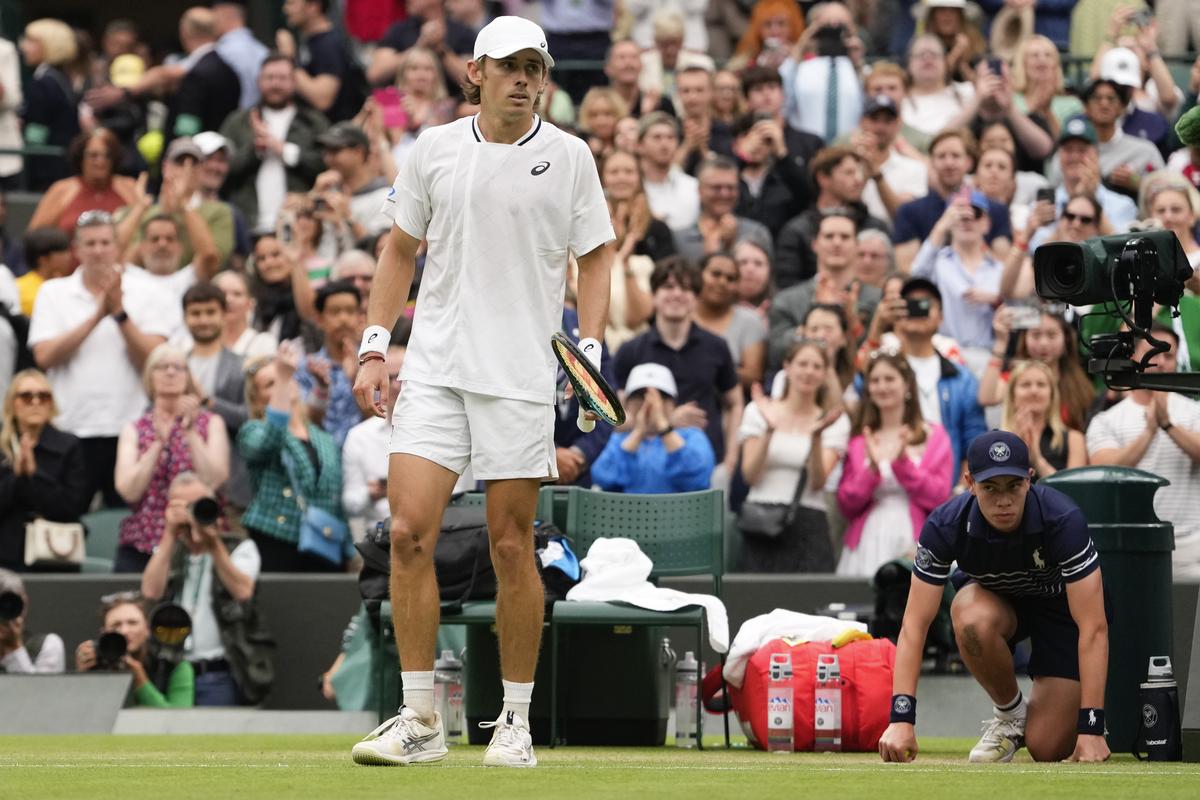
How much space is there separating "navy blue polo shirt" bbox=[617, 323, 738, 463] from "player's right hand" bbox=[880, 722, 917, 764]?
497cm

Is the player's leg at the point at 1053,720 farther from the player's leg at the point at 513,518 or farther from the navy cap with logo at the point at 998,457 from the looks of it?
the player's leg at the point at 513,518

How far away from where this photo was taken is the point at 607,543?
1009 centimetres

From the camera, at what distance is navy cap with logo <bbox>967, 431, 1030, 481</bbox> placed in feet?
26.3

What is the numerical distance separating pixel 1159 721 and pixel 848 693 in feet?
4.75

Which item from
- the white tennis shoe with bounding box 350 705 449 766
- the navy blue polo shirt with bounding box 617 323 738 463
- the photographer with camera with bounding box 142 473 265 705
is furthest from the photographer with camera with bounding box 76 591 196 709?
the white tennis shoe with bounding box 350 705 449 766

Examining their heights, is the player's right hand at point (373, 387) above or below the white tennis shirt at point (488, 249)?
below

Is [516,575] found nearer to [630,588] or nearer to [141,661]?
[630,588]

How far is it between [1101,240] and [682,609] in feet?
9.08

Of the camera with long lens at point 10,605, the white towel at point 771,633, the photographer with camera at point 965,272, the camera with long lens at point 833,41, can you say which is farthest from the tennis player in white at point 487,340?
the camera with long lens at point 833,41

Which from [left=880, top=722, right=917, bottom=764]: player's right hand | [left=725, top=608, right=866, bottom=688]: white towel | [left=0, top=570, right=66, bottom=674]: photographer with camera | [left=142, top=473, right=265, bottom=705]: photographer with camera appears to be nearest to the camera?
[left=880, top=722, right=917, bottom=764]: player's right hand

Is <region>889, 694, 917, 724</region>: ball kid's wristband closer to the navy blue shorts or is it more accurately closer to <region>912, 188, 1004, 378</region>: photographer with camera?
the navy blue shorts

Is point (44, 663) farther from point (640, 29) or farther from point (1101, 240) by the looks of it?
point (640, 29)

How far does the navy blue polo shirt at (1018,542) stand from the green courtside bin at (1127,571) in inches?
23.5

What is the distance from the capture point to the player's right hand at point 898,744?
7891 millimetres
